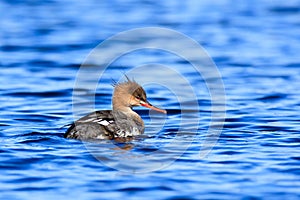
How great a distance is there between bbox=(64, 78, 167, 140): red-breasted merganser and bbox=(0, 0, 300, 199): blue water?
206mm

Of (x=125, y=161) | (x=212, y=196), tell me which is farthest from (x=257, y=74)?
(x=212, y=196)

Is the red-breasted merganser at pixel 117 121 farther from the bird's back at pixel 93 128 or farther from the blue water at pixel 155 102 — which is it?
the blue water at pixel 155 102

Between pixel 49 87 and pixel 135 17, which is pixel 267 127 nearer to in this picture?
pixel 49 87

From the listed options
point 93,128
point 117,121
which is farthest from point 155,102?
point 93,128

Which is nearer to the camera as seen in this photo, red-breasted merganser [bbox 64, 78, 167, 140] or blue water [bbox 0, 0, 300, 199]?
blue water [bbox 0, 0, 300, 199]

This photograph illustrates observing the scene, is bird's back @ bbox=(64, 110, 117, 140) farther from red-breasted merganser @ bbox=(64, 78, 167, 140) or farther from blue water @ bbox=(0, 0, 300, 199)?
blue water @ bbox=(0, 0, 300, 199)

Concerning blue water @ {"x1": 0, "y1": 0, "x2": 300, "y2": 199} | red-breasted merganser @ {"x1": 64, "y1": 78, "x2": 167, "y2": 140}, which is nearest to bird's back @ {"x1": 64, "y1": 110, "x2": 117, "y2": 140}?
red-breasted merganser @ {"x1": 64, "y1": 78, "x2": 167, "y2": 140}

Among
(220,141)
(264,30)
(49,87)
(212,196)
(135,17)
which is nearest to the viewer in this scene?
(212,196)

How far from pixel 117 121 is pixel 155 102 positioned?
3030mm

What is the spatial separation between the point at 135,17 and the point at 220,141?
10.9m

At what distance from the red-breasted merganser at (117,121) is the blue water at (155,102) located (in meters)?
0.21

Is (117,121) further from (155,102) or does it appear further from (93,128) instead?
(155,102)

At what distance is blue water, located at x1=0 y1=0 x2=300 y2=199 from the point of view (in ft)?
26.8

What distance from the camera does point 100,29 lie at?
19.4 m
